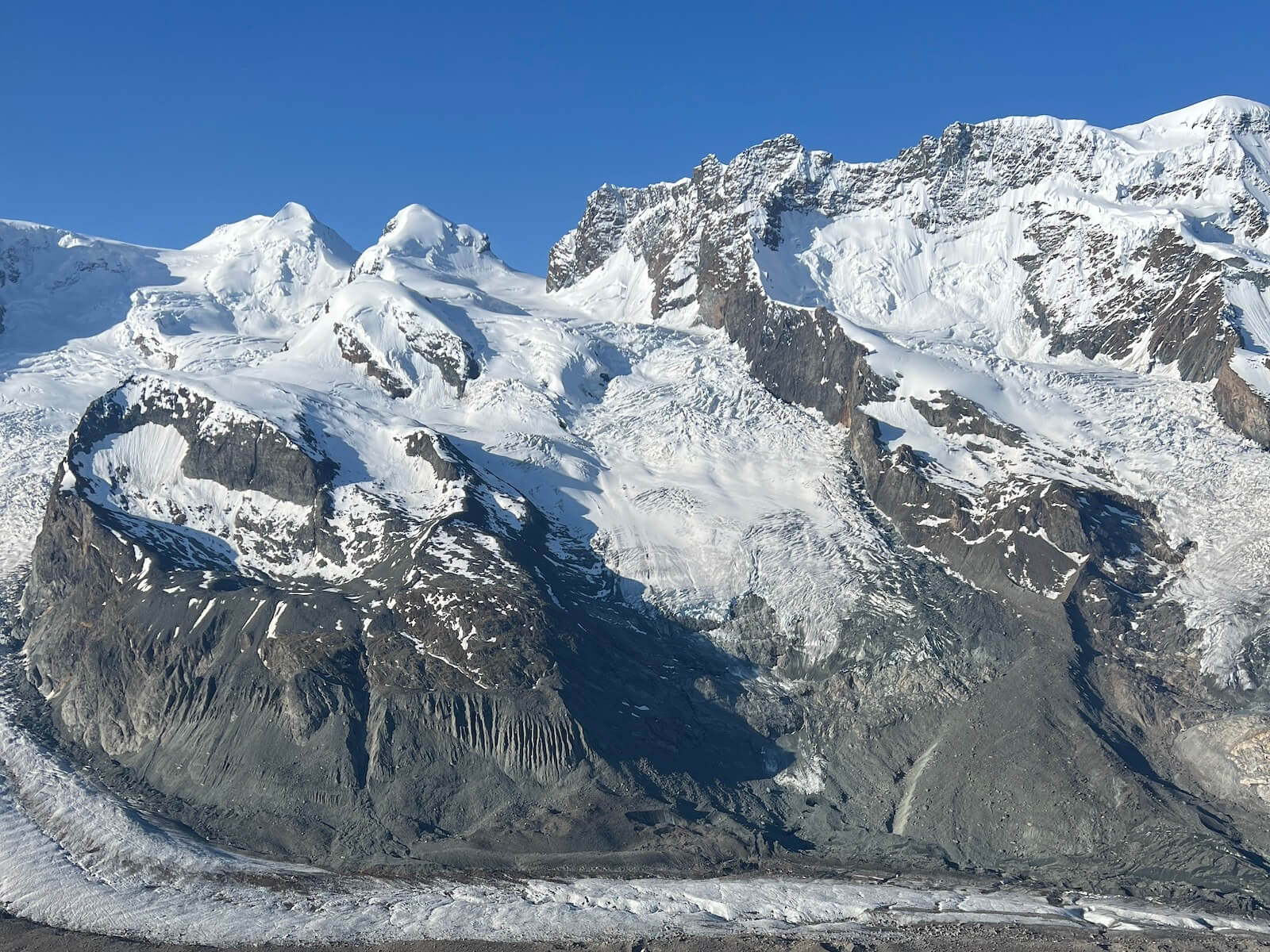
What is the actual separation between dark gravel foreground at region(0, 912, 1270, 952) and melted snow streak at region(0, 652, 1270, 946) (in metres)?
1.60

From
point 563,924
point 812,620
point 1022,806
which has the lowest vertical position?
point 563,924

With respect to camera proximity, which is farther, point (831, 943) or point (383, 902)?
point (383, 902)

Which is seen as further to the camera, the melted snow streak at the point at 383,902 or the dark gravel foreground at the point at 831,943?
the melted snow streak at the point at 383,902

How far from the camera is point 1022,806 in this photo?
156m

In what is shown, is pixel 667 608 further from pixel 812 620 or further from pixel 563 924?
pixel 563 924

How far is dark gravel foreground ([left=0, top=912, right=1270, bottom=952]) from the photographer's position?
408 feet

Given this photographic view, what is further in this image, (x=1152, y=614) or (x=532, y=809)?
(x=1152, y=614)

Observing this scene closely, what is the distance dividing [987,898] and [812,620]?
179 feet

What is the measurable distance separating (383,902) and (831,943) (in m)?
42.1

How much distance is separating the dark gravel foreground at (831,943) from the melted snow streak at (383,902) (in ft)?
5.26

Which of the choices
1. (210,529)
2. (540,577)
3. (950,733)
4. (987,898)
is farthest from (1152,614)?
(210,529)

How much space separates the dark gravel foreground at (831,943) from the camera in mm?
124250

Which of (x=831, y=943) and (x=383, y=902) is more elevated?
(x=831, y=943)

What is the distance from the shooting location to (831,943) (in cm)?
12688
